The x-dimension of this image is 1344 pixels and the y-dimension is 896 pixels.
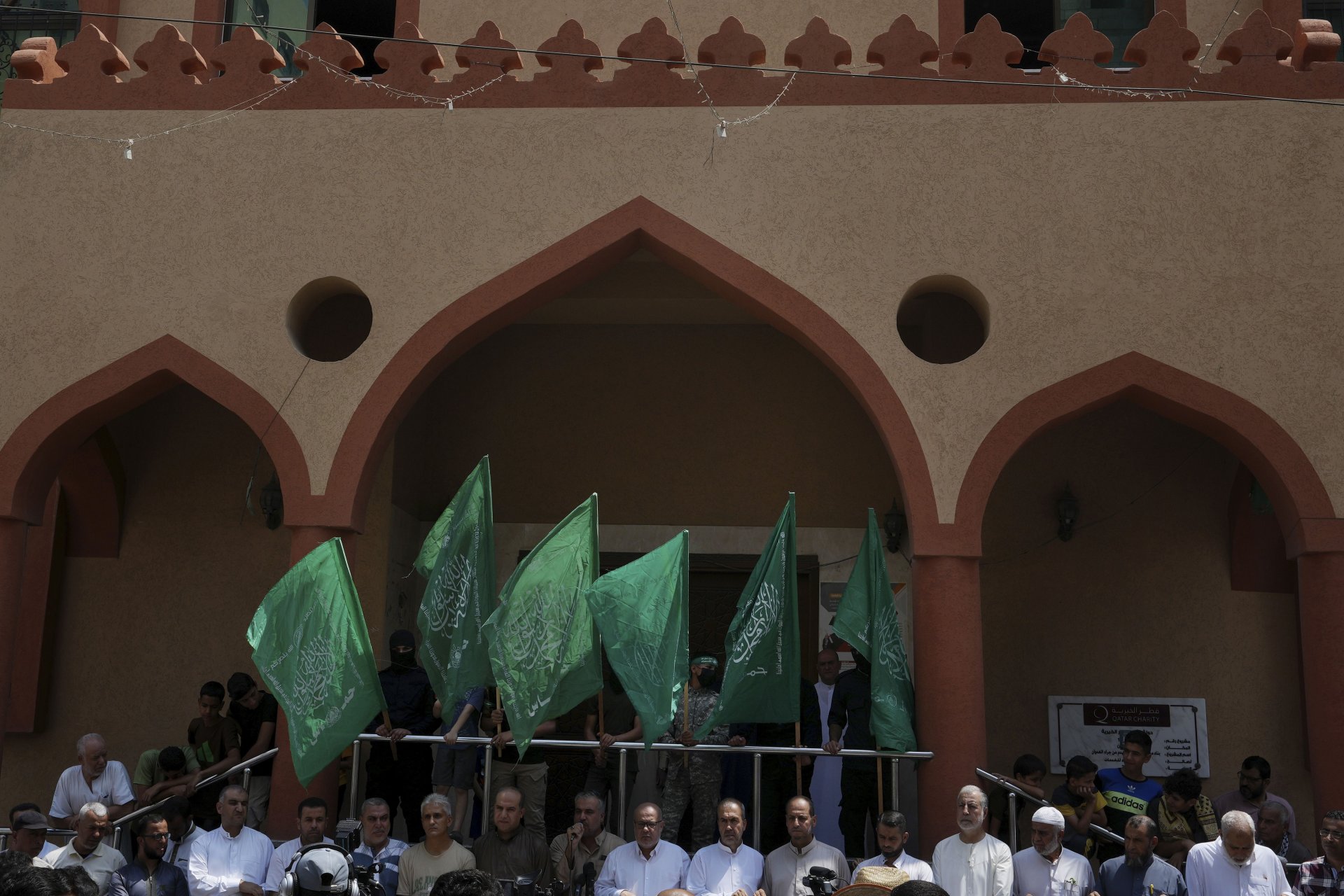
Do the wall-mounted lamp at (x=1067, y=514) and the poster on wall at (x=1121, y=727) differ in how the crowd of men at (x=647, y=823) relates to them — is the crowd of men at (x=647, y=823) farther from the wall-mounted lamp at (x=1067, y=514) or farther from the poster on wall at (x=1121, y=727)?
the wall-mounted lamp at (x=1067, y=514)

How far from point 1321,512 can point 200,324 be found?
6581mm

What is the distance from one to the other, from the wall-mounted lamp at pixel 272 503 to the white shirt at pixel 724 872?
14.5 feet

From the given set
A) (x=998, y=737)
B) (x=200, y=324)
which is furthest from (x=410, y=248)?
(x=998, y=737)

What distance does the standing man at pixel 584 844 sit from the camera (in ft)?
24.9

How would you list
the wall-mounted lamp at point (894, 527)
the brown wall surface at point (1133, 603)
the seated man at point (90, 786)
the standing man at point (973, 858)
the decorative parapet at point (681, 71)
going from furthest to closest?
the wall-mounted lamp at point (894, 527)
the brown wall surface at point (1133, 603)
the decorative parapet at point (681, 71)
the seated man at point (90, 786)
the standing man at point (973, 858)

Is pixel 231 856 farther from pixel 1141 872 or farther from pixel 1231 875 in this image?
pixel 1231 875

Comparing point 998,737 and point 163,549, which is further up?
point 163,549

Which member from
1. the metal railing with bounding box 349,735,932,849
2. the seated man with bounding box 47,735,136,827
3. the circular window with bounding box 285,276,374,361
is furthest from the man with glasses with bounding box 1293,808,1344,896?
the circular window with bounding box 285,276,374,361

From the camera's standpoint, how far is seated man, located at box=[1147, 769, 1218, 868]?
757 centimetres

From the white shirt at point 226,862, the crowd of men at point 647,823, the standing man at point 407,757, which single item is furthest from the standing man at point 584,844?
the white shirt at point 226,862

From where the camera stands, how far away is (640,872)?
7.45 metres

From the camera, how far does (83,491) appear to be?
413 inches

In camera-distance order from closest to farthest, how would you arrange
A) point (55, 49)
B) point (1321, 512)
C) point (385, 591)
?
point (1321, 512) < point (55, 49) < point (385, 591)

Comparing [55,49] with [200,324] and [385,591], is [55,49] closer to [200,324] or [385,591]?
[200,324]
